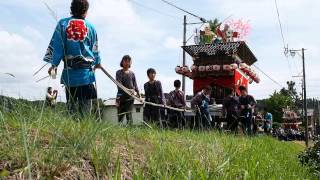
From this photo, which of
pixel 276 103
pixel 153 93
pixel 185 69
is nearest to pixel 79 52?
pixel 153 93

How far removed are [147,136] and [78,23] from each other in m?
1.54

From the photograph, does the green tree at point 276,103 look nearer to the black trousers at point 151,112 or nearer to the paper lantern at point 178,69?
the paper lantern at point 178,69

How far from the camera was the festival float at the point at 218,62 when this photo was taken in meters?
17.1

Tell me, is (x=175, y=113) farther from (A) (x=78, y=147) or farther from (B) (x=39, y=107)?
(A) (x=78, y=147)

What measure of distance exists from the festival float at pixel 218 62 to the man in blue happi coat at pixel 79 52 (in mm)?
11847

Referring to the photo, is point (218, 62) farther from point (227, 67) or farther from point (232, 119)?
point (232, 119)

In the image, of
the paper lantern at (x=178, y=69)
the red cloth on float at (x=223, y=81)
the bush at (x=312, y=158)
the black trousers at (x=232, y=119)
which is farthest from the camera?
the paper lantern at (x=178, y=69)

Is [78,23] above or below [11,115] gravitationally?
above

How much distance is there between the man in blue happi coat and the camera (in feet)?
16.0

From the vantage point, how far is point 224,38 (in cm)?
1864

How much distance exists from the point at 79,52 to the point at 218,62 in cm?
1294

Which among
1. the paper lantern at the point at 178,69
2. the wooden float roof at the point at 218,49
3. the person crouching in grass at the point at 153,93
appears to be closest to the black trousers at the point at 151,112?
the person crouching in grass at the point at 153,93

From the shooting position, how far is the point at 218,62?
57.6ft

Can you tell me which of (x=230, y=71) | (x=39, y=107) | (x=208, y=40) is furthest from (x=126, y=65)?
(x=208, y=40)
